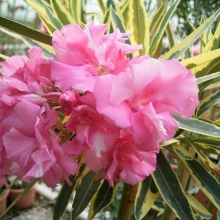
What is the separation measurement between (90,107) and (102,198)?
0.37 meters

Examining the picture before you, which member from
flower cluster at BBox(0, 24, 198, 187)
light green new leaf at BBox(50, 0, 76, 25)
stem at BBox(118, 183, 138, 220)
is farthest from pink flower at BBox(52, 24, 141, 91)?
stem at BBox(118, 183, 138, 220)

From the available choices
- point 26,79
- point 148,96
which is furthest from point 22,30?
point 148,96

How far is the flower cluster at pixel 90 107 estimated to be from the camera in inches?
15.9

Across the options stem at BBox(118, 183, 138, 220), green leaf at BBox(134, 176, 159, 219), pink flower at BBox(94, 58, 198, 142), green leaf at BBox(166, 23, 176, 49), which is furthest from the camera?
green leaf at BBox(166, 23, 176, 49)

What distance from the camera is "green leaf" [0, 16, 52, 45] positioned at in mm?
556

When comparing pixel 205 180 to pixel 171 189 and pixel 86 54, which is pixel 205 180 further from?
pixel 86 54

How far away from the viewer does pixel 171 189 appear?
0.67 m

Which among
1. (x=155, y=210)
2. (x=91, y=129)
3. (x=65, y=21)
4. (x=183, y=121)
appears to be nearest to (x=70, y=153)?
(x=91, y=129)

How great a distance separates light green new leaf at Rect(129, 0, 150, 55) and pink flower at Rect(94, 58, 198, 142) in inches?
10.2

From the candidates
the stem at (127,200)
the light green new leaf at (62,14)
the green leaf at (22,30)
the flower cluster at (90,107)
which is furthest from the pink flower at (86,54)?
the stem at (127,200)

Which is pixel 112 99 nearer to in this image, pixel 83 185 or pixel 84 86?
pixel 84 86

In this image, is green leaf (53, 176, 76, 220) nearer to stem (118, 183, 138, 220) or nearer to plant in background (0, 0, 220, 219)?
stem (118, 183, 138, 220)

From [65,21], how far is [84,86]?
367mm

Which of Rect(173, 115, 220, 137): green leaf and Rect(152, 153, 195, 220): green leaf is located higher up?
Rect(173, 115, 220, 137): green leaf
